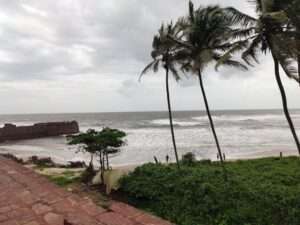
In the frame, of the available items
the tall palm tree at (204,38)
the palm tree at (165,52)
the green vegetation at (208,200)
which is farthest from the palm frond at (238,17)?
the green vegetation at (208,200)

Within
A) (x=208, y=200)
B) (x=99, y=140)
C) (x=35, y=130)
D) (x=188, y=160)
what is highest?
(x=99, y=140)

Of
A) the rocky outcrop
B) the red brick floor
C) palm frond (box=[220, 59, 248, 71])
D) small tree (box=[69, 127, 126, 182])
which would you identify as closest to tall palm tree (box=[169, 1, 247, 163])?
palm frond (box=[220, 59, 248, 71])

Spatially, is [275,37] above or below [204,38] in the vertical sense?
below

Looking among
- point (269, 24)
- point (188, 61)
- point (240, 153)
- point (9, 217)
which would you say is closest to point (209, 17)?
point (188, 61)

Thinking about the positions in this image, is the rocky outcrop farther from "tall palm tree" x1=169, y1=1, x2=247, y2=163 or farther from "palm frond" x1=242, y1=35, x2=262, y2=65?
"palm frond" x1=242, y1=35, x2=262, y2=65

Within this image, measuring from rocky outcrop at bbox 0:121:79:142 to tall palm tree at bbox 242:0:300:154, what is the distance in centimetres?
3425

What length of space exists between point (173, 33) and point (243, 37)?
2.82 metres

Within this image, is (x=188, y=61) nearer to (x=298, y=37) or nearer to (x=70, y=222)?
(x=298, y=37)

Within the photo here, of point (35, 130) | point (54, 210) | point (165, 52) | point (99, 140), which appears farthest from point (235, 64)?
point (35, 130)

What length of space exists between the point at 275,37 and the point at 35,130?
36406mm

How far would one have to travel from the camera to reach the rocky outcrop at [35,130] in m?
32.7

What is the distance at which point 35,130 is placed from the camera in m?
35.8

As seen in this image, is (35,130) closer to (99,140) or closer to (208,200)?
(99,140)

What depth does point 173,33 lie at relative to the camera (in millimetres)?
7922
